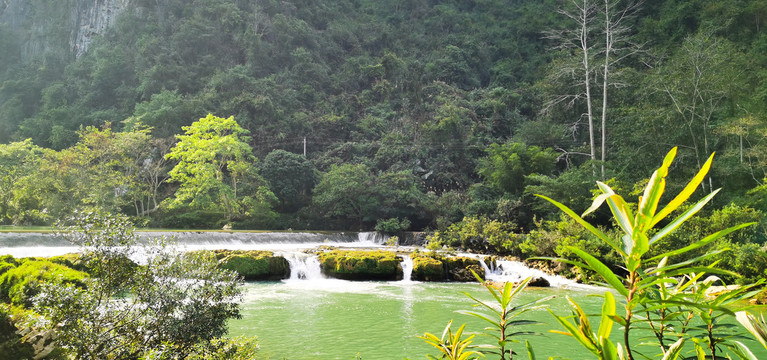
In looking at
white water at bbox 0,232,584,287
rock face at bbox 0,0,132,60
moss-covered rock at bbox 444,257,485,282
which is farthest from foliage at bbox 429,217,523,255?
rock face at bbox 0,0,132,60

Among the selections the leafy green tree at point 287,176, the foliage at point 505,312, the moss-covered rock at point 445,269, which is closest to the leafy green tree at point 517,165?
the moss-covered rock at point 445,269

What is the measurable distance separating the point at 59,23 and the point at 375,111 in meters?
27.8

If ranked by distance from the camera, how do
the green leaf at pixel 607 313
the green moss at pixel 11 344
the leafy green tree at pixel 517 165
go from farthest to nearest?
the leafy green tree at pixel 517 165 → the green moss at pixel 11 344 → the green leaf at pixel 607 313

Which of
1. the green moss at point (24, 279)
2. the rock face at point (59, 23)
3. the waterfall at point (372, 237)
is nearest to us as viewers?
→ the green moss at point (24, 279)

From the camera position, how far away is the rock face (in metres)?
35.7

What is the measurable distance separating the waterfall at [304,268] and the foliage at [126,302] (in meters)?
8.37

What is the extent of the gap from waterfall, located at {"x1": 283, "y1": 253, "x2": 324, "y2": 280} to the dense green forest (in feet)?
22.8

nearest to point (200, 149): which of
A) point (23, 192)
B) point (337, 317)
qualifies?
point (23, 192)

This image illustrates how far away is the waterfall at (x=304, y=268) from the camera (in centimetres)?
1271

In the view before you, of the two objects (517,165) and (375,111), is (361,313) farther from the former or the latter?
(375,111)

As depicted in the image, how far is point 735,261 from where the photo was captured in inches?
364

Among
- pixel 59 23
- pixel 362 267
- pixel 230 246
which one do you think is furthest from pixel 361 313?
pixel 59 23

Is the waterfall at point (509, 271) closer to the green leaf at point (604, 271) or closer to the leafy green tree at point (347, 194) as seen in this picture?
the leafy green tree at point (347, 194)

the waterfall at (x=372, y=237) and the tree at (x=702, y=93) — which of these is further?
the waterfall at (x=372, y=237)
